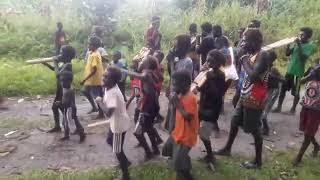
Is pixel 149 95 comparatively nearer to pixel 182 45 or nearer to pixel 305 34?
pixel 182 45

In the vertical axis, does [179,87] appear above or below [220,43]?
below

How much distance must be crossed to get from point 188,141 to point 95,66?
9.52 feet

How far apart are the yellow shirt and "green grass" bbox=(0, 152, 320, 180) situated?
2.06 m

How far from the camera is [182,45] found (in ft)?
19.1

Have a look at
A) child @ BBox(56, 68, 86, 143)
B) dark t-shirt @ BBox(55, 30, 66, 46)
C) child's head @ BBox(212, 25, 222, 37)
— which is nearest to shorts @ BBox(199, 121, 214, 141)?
child @ BBox(56, 68, 86, 143)

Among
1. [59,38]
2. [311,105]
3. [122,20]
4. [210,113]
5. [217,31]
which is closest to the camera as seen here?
[210,113]

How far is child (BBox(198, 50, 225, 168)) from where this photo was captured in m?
5.43

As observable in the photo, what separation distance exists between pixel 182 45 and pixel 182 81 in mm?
1096

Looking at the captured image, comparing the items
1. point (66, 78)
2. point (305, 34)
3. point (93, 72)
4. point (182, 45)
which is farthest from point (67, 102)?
point (305, 34)

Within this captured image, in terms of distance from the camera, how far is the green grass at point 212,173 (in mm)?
5672

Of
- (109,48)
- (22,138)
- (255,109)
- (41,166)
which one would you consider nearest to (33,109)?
(22,138)

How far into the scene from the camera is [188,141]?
4961mm

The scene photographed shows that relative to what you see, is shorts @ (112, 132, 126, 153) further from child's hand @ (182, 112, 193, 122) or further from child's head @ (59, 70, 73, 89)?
child's head @ (59, 70, 73, 89)

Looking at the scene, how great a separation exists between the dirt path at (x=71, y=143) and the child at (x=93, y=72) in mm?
541
